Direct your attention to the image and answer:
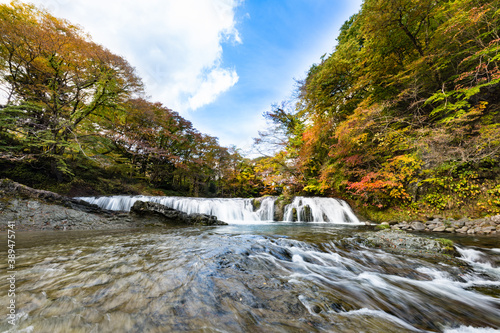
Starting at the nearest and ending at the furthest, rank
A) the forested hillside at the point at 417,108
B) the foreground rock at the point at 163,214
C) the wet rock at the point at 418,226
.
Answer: the forested hillside at the point at 417,108 → the wet rock at the point at 418,226 → the foreground rock at the point at 163,214

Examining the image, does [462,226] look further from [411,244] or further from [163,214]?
[163,214]

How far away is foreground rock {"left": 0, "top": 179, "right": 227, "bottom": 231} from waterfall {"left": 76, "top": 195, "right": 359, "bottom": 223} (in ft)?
9.87

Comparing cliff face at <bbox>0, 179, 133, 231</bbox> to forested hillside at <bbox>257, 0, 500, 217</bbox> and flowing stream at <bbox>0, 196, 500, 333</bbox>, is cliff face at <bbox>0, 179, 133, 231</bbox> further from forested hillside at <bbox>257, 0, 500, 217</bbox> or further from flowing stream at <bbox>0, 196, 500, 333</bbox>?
forested hillside at <bbox>257, 0, 500, 217</bbox>

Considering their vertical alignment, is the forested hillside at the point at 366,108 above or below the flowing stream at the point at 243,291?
above

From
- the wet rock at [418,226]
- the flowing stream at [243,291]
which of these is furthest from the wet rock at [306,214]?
the flowing stream at [243,291]

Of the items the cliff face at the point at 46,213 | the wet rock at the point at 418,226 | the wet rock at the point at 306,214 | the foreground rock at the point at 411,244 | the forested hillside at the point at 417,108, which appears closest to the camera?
the foreground rock at the point at 411,244

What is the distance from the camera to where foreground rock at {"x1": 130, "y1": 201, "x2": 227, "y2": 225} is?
274 inches

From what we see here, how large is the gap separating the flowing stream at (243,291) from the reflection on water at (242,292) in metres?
0.01

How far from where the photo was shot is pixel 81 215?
19.9 feet

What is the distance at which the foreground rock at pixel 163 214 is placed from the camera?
6949 mm

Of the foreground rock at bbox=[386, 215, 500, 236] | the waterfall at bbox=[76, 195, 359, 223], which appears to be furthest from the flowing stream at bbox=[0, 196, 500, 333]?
the waterfall at bbox=[76, 195, 359, 223]

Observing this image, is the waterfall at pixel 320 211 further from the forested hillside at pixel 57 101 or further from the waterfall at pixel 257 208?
the forested hillside at pixel 57 101

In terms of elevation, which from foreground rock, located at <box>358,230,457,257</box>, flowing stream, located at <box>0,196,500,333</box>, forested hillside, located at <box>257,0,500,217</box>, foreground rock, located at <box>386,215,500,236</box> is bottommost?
flowing stream, located at <box>0,196,500,333</box>

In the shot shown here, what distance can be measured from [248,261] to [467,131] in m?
9.88
